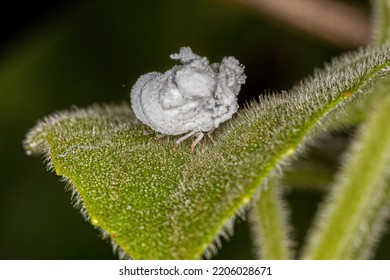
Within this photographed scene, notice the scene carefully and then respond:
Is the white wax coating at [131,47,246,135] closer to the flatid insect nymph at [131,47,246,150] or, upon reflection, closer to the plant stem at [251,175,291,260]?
the flatid insect nymph at [131,47,246,150]

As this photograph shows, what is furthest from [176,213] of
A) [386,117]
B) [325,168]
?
[325,168]

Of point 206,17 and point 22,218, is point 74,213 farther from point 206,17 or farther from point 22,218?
point 206,17

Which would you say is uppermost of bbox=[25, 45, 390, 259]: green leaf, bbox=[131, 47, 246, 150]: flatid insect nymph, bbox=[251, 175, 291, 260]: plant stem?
bbox=[131, 47, 246, 150]: flatid insect nymph

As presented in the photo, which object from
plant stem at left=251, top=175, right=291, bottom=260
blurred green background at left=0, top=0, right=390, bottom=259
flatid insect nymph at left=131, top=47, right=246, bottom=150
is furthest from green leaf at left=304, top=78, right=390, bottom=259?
blurred green background at left=0, top=0, right=390, bottom=259

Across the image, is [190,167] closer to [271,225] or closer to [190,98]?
[190,98]

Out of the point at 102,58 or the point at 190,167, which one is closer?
the point at 190,167

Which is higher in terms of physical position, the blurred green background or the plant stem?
the blurred green background

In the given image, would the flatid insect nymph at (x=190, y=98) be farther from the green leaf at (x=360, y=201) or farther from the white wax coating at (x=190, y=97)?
the green leaf at (x=360, y=201)

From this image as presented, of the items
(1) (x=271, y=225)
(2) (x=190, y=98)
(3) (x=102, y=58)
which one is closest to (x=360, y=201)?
(1) (x=271, y=225)
